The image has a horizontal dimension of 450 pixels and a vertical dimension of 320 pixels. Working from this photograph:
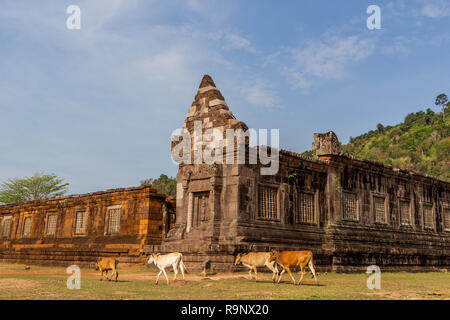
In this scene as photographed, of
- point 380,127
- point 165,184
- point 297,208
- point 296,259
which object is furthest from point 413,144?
point 296,259

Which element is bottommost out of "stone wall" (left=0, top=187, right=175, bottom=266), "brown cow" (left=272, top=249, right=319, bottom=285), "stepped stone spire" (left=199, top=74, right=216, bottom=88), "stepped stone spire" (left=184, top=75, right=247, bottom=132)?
"brown cow" (left=272, top=249, right=319, bottom=285)

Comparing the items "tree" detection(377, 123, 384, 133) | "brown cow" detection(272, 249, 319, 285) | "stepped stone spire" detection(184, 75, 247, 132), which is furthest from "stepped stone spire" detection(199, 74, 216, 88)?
"tree" detection(377, 123, 384, 133)

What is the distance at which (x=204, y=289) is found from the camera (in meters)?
11.2

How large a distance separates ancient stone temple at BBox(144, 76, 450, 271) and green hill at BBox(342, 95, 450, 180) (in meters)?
41.9

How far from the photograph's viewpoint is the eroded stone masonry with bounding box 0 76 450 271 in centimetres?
1900

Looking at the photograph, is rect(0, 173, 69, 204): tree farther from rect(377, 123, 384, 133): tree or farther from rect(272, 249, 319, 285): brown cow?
rect(377, 123, 384, 133): tree

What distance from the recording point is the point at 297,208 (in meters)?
21.2

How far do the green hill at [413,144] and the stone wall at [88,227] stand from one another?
4688cm

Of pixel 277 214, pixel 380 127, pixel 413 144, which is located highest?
pixel 380 127

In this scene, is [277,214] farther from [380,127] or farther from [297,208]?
[380,127]

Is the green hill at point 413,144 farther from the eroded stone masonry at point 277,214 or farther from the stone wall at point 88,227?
the stone wall at point 88,227

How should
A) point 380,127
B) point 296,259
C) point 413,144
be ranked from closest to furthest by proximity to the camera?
point 296,259 → point 413,144 → point 380,127

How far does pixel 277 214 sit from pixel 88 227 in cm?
1361

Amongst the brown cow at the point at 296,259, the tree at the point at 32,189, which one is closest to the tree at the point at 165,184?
the tree at the point at 32,189
